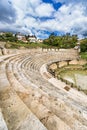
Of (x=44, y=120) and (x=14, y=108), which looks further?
(x=14, y=108)

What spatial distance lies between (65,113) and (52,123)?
116 cm

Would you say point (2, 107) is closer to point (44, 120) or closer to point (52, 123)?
point (44, 120)

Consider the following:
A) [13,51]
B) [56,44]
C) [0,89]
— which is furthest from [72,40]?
[0,89]

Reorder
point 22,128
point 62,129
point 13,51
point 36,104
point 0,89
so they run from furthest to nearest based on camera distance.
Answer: point 13,51, point 0,89, point 36,104, point 62,129, point 22,128

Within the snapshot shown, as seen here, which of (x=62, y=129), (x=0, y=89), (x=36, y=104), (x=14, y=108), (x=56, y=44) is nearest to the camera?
(x=62, y=129)

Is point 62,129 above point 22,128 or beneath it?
beneath

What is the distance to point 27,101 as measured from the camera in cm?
506

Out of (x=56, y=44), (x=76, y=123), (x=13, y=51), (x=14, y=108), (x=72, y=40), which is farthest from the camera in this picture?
(x=72, y=40)

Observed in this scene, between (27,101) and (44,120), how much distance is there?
1.49 metres

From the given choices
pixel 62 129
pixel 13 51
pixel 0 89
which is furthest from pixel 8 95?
pixel 13 51

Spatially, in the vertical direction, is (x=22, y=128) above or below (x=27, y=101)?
above

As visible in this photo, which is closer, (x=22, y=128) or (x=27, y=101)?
(x=22, y=128)

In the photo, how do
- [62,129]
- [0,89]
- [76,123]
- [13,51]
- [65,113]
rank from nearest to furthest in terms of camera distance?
[62,129]
[76,123]
[65,113]
[0,89]
[13,51]

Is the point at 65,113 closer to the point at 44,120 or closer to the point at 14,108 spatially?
the point at 44,120
